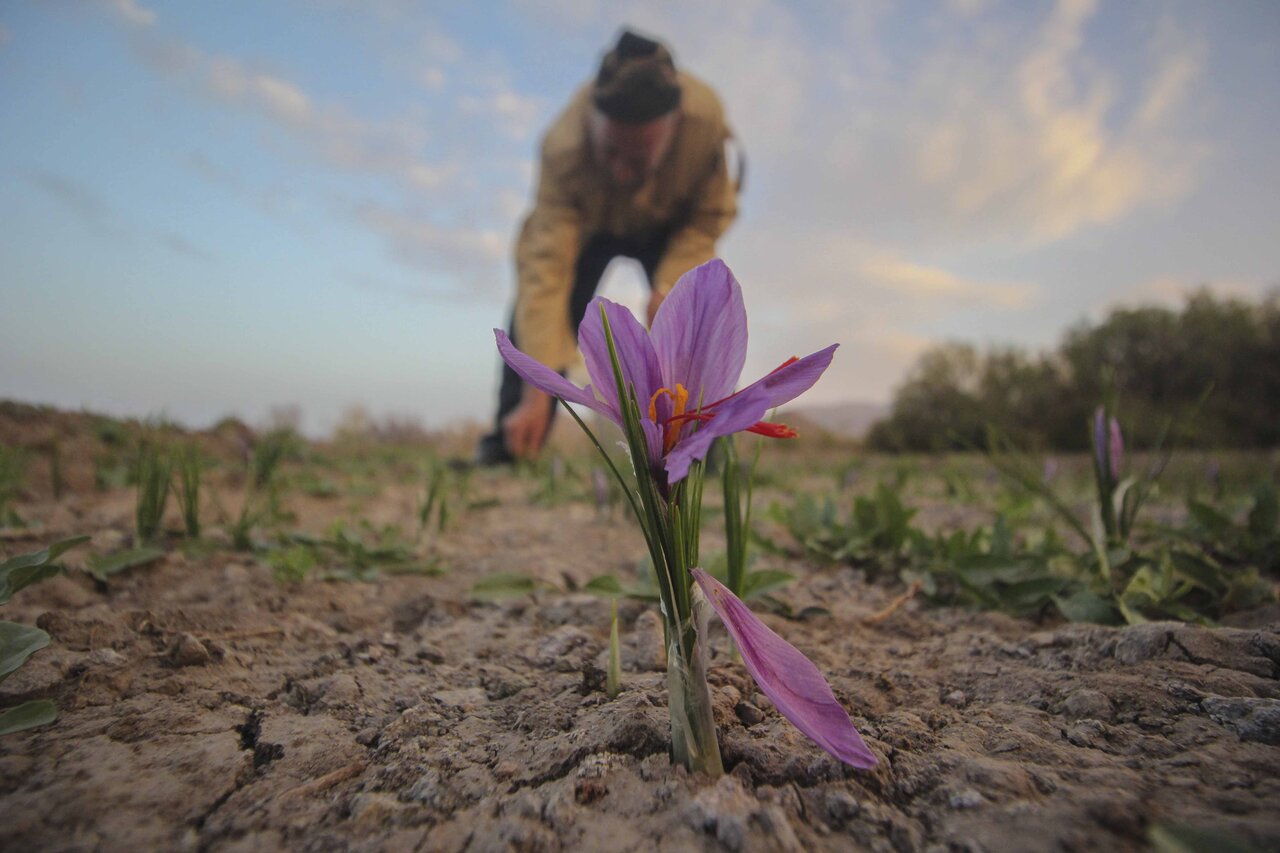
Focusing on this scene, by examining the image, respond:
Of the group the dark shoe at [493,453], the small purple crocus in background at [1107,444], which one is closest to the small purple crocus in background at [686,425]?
the small purple crocus in background at [1107,444]

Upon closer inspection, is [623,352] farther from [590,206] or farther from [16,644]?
[590,206]

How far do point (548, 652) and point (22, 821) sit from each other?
683 mm

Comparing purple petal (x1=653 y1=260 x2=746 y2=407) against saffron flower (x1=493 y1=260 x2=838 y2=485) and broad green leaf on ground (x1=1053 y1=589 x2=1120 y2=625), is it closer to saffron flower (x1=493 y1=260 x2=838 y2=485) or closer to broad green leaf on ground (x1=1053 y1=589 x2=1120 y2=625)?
saffron flower (x1=493 y1=260 x2=838 y2=485)

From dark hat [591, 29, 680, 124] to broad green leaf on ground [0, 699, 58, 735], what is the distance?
473 centimetres

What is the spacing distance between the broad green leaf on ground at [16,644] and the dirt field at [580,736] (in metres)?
0.07

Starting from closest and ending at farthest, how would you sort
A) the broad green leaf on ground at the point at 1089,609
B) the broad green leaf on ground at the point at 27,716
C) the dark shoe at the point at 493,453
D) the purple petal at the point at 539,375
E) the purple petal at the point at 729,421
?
1. the purple petal at the point at 729,421
2. the purple petal at the point at 539,375
3. the broad green leaf on ground at the point at 27,716
4. the broad green leaf on ground at the point at 1089,609
5. the dark shoe at the point at 493,453

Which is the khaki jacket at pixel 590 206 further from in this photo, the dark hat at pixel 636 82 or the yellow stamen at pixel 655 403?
the yellow stamen at pixel 655 403

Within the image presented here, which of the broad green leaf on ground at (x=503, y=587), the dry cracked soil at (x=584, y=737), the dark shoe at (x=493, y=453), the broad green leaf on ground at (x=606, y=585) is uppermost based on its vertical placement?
the dark shoe at (x=493, y=453)

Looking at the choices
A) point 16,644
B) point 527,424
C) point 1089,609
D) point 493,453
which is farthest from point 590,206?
point 16,644

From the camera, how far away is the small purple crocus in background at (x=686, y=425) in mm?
634

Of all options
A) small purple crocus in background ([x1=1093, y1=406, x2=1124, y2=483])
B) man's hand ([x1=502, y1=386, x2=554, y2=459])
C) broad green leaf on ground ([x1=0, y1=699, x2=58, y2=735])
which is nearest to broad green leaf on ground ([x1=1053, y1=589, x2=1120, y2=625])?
small purple crocus in background ([x1=1093, y1=406, x2=1124, y2=483])

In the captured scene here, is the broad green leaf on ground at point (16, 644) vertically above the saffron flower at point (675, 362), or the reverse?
the saffron flower at point (675, 362)

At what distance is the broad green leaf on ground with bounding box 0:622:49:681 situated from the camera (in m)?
0.85

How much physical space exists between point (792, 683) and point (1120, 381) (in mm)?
16426
